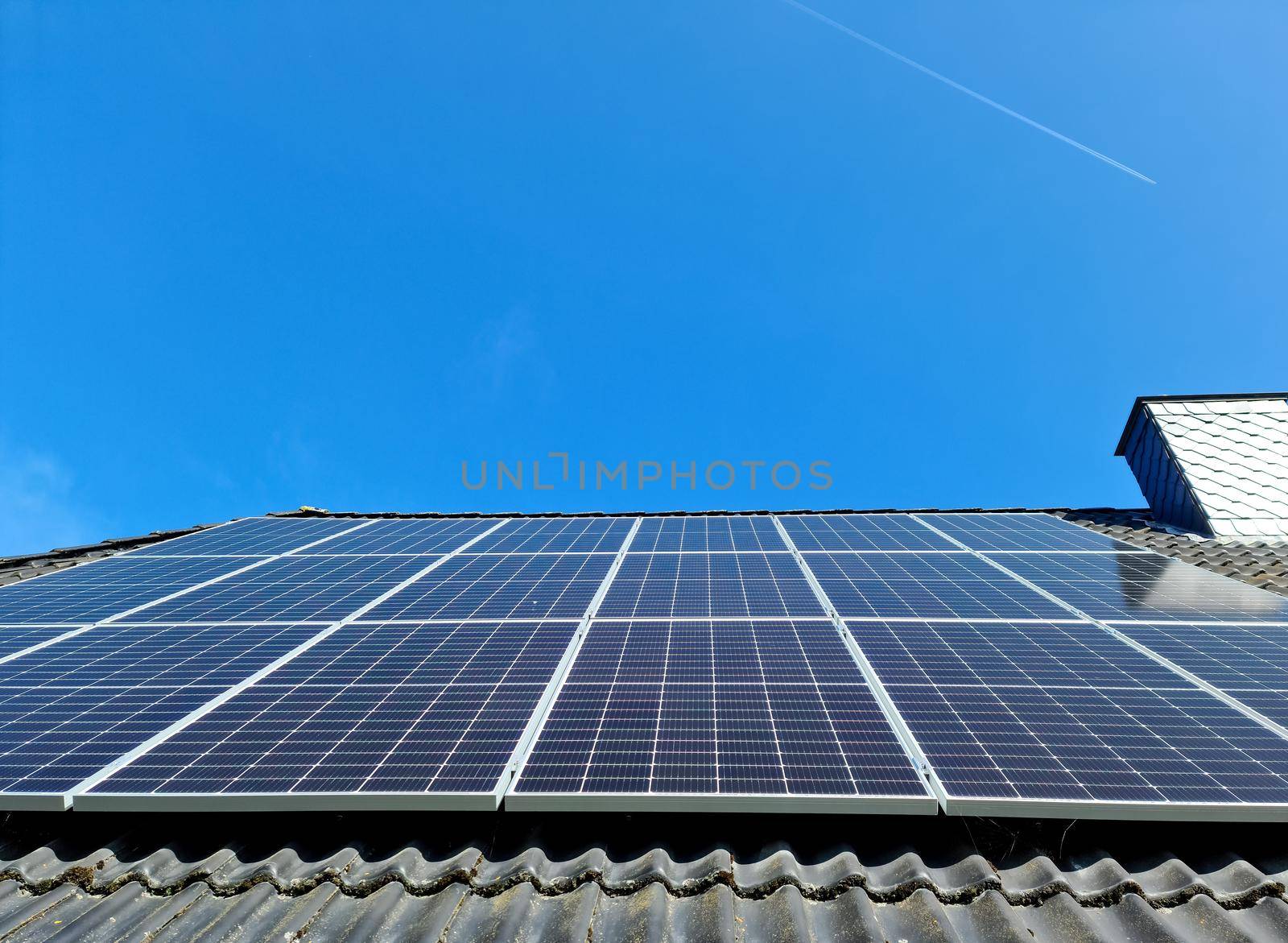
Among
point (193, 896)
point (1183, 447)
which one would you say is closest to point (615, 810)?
point (193, 896)

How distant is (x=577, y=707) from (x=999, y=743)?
2974mm

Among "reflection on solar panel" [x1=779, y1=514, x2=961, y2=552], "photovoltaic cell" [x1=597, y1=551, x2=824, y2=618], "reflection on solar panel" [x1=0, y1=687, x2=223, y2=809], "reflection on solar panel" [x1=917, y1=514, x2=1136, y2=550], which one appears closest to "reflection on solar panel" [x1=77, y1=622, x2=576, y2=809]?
"reflection on solar panel" [x1=0, y1=687, x2=223, y2=809]

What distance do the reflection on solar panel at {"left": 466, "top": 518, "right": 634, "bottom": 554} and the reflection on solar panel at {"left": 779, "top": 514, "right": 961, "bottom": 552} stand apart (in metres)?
3.12

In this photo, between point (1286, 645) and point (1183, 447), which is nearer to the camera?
point (1286, 645)

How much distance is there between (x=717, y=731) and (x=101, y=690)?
5.41 metres

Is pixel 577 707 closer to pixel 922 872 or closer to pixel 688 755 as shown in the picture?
pixel 688 755

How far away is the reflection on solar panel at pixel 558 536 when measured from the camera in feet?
31.5

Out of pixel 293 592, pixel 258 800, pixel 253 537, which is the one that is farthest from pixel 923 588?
pixel 253 537

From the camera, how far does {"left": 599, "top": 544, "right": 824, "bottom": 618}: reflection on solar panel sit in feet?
21.1

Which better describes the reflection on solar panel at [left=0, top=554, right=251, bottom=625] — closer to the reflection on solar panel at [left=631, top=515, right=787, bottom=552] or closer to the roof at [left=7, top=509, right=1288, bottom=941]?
the roof at [left=7, top=509, right=1288, bottom=941]

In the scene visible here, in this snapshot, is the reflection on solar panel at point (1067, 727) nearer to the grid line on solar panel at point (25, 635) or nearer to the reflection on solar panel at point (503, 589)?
the reflection on solar panel at point (503, 589)

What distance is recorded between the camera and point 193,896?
3549mm

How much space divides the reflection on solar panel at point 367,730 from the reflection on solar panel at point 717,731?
406 millimetres

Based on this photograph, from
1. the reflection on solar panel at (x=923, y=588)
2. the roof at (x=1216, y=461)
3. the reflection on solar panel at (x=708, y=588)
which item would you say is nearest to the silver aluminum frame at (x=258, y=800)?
the reflection on solar panel at (x=708, y=588)
